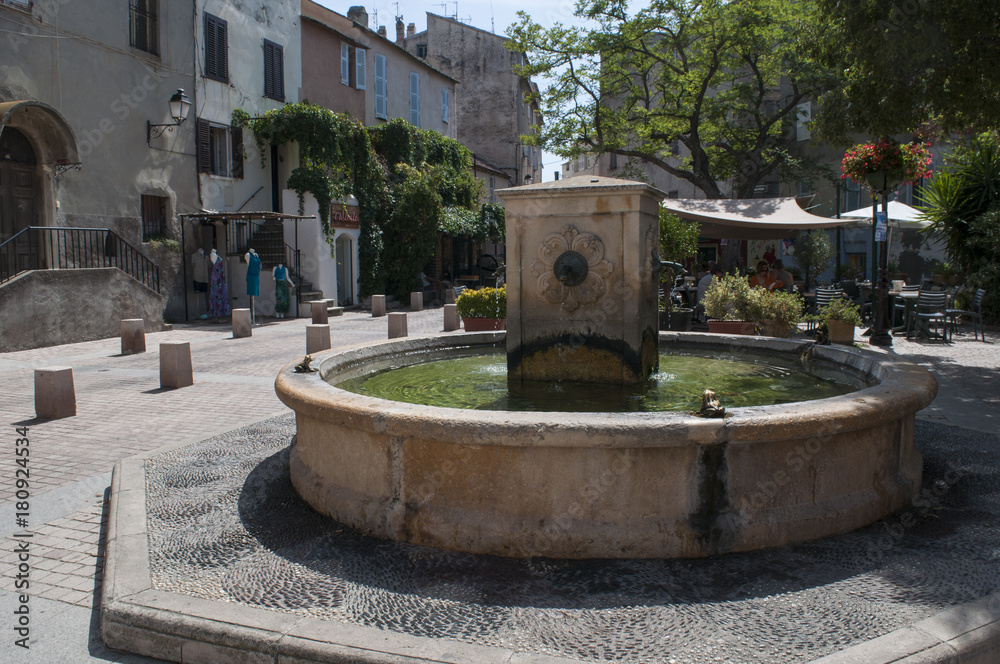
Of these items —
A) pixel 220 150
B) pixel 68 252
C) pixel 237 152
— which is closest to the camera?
pixel 68 252

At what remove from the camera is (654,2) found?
2141 cm

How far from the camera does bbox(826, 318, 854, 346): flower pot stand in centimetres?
1093

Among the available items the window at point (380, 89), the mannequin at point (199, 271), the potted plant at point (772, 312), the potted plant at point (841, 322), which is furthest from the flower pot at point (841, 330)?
the window at point (380, 89)

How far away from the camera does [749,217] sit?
14.5 metres

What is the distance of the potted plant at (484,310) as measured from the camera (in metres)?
12.8

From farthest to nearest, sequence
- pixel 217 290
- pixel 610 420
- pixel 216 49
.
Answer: pixel 216 49 < pixel 217 290 < pixel 610 420

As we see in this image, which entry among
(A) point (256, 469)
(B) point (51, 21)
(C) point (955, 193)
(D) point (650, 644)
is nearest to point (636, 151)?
(C) point (955, 193)

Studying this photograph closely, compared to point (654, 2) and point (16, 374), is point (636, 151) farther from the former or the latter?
point (16, 374)

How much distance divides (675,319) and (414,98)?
2192 centimetres

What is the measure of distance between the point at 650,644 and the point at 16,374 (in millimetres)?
10483

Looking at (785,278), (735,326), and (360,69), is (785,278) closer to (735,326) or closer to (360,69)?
(735,326)

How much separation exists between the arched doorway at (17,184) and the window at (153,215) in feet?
9.27

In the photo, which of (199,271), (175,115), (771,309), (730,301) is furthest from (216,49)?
(771,309)

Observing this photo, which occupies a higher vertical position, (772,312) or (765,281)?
(765,281)
